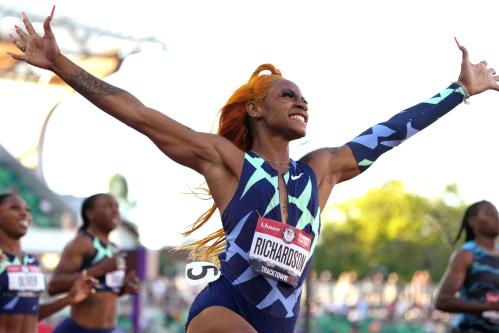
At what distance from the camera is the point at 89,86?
4.34 m

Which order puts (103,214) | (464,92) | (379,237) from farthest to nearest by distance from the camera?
(379,237), (103,214), (464,92)

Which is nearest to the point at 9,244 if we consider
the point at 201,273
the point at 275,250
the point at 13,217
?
the point at 13,217

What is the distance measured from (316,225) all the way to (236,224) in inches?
17.4

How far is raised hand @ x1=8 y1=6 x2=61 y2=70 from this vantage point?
13.9 feet

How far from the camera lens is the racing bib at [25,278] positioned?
305 inches

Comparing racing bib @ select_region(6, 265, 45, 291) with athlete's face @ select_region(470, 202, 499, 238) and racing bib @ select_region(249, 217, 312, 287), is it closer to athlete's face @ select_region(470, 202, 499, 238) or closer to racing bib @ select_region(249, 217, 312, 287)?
athlete's face @ select_region(470, 202, 499, 238)

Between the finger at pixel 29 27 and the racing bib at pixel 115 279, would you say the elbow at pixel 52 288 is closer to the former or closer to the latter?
the racing bib at pixel 115 279

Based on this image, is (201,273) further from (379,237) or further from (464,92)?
(379,237)

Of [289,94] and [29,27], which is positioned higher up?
[29,27]

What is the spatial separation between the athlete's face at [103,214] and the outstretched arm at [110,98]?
4.74 m

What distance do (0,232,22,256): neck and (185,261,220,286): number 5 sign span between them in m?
3.69

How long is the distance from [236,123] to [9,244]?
145 inches

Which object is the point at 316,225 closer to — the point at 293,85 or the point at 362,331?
the point at 293,85

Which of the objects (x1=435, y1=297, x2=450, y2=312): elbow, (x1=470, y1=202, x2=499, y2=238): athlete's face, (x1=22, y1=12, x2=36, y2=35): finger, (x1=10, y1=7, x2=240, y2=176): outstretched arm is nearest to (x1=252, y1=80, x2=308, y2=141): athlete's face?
(x1=10, y1=7, x2=240, y2=176): outstretched arm
